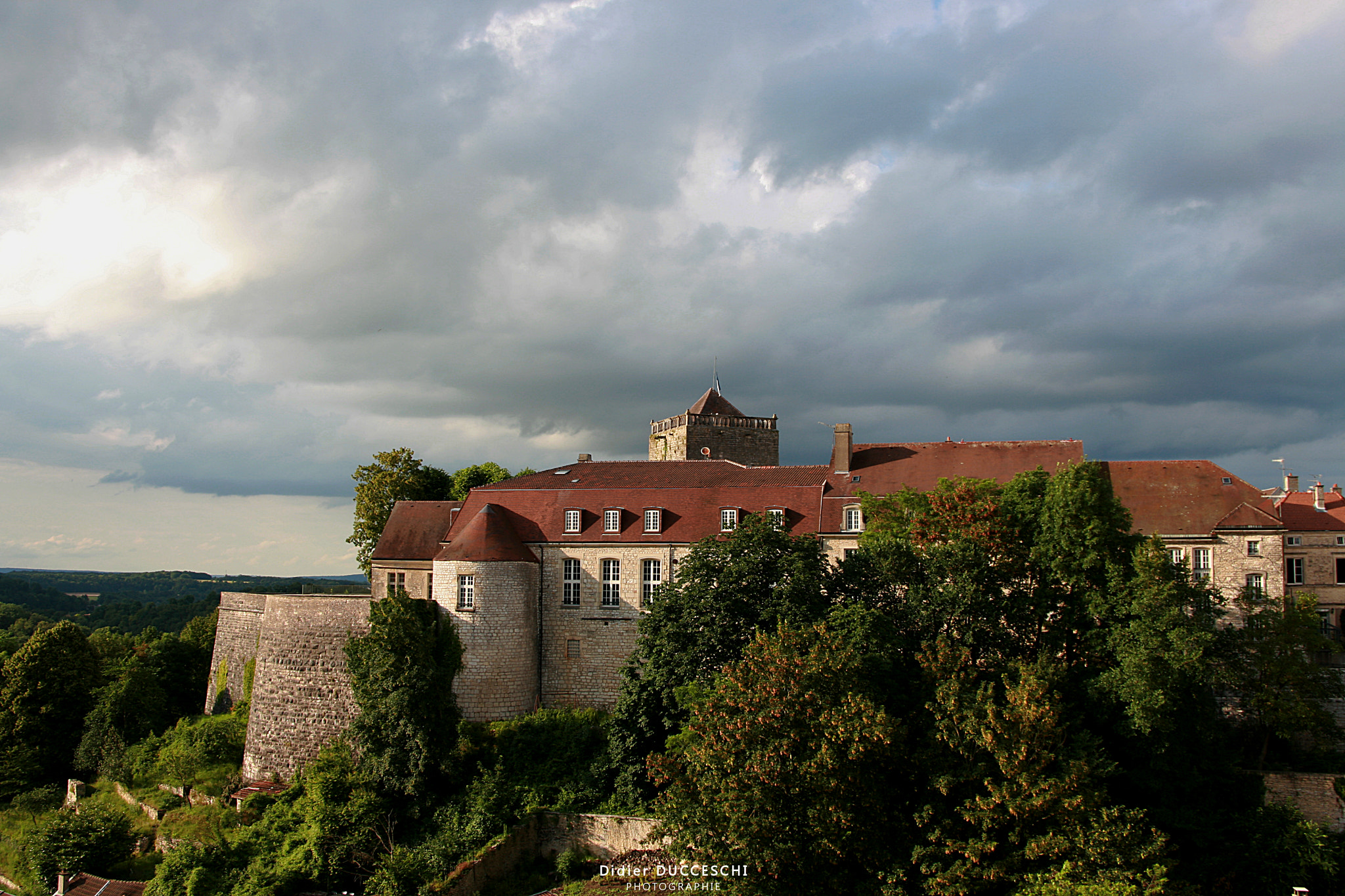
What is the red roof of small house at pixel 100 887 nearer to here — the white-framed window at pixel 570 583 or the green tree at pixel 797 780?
the white-framed window at pixel 570 583

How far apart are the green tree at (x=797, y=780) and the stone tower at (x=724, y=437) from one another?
28.5 meters

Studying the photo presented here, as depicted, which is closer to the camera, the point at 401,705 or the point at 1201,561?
the point at 401,705

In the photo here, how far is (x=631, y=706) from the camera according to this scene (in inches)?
1206

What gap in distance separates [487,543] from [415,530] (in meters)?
7.03

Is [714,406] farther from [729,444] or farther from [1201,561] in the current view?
[1201,561]

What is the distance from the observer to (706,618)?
3028 cm

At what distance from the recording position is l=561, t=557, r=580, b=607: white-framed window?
125 ft

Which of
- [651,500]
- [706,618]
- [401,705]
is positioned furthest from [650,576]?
[401,705]

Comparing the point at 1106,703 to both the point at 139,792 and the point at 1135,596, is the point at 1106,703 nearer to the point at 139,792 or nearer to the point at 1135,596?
the point at 1135,596

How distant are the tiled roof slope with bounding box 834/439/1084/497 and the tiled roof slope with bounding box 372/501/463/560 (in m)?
18.4

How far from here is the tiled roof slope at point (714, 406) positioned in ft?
177

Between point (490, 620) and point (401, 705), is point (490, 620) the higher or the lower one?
the higher one

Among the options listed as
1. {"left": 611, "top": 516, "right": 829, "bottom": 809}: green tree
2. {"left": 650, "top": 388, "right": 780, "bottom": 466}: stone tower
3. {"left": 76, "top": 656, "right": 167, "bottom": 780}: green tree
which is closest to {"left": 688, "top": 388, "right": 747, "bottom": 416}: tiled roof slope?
{"left": 650, "top": 388, "right": 780, "bottom": 466}: stone tower

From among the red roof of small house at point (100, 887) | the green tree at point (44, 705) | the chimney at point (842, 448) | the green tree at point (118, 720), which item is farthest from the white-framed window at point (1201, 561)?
the green tree at point (44, 705)
